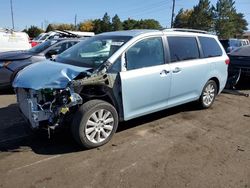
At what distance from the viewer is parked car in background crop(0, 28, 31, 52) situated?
10914 millimetres

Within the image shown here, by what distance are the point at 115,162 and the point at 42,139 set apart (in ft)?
4.57

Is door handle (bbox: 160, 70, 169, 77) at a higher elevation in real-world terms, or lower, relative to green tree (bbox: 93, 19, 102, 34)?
lower

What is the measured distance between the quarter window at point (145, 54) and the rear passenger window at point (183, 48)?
0.97 ft

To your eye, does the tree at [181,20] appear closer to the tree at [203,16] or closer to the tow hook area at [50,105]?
the tree at [203,16]

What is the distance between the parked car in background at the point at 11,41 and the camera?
430 inches

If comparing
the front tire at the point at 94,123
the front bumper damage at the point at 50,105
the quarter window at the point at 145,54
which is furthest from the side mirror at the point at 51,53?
the front tire at the point at 94,123

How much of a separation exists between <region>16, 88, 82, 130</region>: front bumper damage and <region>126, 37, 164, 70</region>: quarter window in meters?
1.08

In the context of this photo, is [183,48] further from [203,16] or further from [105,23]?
[105,23]

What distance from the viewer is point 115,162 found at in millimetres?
3918

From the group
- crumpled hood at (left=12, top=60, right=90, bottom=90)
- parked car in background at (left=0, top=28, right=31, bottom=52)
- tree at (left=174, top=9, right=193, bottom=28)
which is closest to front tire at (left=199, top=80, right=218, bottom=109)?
crumpled hood at (left=12, top=60, right=90, bottom=90)

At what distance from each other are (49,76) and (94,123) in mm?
934

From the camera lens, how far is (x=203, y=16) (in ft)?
204

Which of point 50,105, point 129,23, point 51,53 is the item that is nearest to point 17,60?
point 51,53

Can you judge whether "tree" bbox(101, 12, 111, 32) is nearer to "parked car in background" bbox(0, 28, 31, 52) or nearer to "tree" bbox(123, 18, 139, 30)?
"tree" bbox(123, 18, 139, 30)
